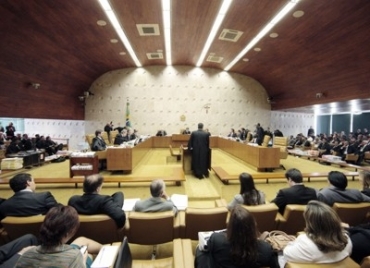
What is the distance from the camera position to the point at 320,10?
6020mm

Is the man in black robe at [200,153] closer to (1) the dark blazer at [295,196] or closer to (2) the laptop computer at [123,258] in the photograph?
(1) the dark blazer at [295,196]

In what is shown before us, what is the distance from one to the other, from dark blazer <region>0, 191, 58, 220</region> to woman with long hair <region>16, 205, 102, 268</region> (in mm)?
1137

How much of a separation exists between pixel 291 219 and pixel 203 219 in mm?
1065

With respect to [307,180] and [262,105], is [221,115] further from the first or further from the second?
[307,180]

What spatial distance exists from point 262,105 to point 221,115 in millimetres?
3048

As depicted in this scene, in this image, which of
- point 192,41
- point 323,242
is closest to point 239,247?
point 323,242

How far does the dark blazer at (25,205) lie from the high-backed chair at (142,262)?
1.15m

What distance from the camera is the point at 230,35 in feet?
29.0

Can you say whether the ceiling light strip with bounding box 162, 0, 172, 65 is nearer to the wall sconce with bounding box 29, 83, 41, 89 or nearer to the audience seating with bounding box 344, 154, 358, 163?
the wall sconce with bounding box 29, 83, 41, 89

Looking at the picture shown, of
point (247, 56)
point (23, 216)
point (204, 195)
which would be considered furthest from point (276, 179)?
point (247, 56)

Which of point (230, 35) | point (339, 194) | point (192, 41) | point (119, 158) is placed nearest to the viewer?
point (339, 194)

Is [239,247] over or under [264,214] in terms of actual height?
over

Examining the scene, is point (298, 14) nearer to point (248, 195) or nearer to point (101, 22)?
point (101, 22)

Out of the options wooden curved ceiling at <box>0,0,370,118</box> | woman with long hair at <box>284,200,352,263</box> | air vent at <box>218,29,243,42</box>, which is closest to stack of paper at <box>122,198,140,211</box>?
woman with long hair at <box>284,200,352,263</box>
